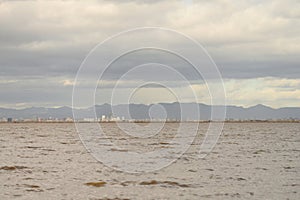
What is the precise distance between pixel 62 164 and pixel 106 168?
15.4ft

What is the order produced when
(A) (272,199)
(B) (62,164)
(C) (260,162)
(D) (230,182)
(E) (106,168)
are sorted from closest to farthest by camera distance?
1. (A) (272,199)
2. (D) (230,182)
3. (E) (106,168)
4. (B) (62,164)
5. (C) (260,162)

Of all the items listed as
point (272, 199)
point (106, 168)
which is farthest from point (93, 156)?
point (272, 199)

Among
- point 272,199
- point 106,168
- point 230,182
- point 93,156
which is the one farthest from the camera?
point 93,156

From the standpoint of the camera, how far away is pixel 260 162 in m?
40.6

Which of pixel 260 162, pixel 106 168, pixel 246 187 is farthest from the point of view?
pixel 260 162

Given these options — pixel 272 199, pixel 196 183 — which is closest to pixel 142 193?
pixel 196 183

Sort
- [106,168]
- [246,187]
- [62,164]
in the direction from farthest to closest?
[62,164] < [106,168] < [246,187]

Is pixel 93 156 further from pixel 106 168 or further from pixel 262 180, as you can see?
pixel 262 180

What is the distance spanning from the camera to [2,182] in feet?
91.7

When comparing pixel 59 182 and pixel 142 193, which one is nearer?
pixel 142 193

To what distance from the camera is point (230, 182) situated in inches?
1116

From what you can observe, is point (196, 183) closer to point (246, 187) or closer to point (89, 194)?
point (246, 187)

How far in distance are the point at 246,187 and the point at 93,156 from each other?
21.6 meters

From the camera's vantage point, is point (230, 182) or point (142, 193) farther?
point (230, 182)
